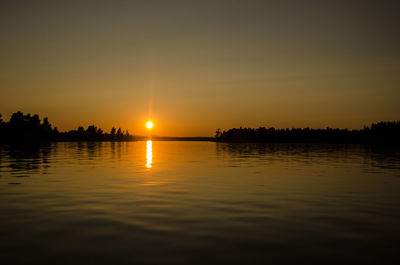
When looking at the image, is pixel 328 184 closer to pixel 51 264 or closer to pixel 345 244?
pixel 345 244

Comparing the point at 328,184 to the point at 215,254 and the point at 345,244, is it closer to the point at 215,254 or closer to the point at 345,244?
the point at 345,244

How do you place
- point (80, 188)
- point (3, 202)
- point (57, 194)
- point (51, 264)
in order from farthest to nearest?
1. point (80, 188)
2. point (57, 194)
3. point (3, 202)
4. point (51, 264)

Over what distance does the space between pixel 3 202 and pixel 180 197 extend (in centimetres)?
992

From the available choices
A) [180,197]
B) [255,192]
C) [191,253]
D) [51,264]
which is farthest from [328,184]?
[51,264]

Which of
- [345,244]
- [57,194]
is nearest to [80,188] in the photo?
[57,194]

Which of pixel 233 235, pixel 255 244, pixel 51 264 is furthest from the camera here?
pixel 233 235

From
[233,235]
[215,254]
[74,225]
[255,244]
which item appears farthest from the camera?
[74,225]

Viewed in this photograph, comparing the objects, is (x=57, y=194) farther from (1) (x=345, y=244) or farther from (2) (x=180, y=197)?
(1) (x=345, y=244)

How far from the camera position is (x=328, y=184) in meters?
26.1

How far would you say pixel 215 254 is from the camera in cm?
1008

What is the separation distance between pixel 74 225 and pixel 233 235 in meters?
6.59

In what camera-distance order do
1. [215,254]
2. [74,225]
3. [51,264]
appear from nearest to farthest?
[51,264]
[215,254]
[74,225]

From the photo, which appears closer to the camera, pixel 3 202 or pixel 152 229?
pixel 152 229

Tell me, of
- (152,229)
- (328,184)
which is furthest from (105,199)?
(328,184)
